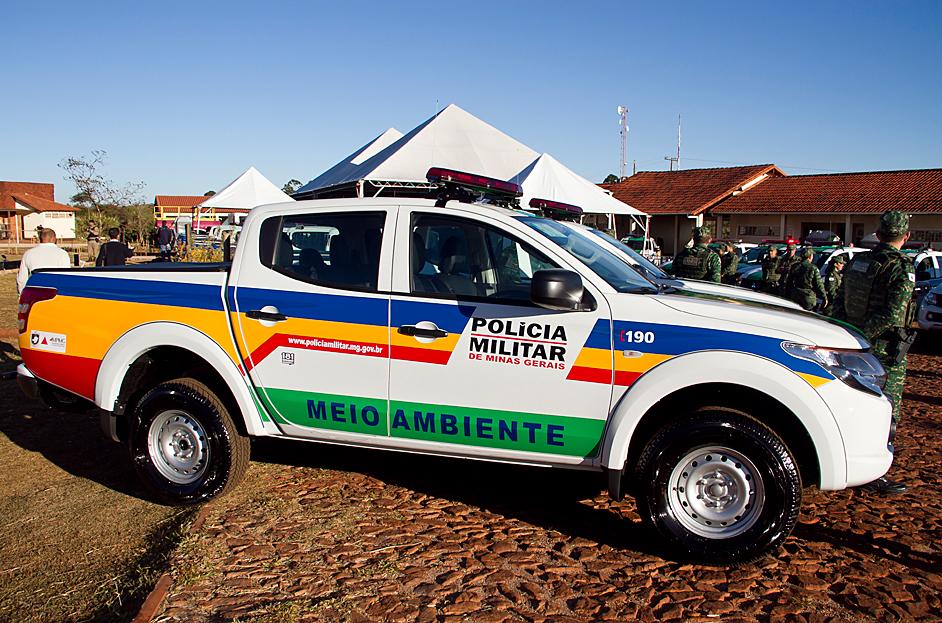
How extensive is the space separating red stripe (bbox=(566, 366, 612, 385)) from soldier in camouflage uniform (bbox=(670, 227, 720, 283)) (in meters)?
7.71

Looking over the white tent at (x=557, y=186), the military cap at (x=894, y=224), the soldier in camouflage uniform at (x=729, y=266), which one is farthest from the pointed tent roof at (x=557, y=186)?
the military cap at (x=894, y=224)

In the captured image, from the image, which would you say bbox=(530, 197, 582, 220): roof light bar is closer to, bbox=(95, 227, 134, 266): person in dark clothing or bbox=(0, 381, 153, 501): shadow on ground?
bbox=(0, 381, 153, 501): shadow on ground

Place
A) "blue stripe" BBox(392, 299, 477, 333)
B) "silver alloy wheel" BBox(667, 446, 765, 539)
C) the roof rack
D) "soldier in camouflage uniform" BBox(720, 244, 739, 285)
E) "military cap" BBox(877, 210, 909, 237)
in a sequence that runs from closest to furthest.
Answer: "silver alloy wheel" BBox(667, 446, 765, 539) < "blue stripe" BBox(392, 299, 477, 333) < the roof rack < "military cap" BBox(877, 210, 909, 237) < "soldier in camouflage uniform" BBox(720, 244, 739, 285)

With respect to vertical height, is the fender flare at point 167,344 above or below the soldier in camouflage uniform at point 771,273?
below

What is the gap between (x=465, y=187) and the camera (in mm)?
4824

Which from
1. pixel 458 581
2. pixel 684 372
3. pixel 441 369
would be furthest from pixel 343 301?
pixel 684 372

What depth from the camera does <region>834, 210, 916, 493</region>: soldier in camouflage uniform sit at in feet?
17.8

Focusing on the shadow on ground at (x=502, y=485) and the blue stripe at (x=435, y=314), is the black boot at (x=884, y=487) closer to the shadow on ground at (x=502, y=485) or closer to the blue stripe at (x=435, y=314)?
the shadow on ground at (x=502, y=485)

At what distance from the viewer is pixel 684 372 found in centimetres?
388

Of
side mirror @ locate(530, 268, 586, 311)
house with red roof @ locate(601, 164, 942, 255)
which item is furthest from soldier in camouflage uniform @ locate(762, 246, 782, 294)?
house with red roof @ locate(601, 164, 942, 255)

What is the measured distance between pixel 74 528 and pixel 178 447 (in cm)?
73

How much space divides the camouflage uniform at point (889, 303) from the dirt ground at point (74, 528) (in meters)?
4.90

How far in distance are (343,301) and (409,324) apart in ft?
1.43

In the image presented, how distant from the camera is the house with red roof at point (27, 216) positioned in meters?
53.8
